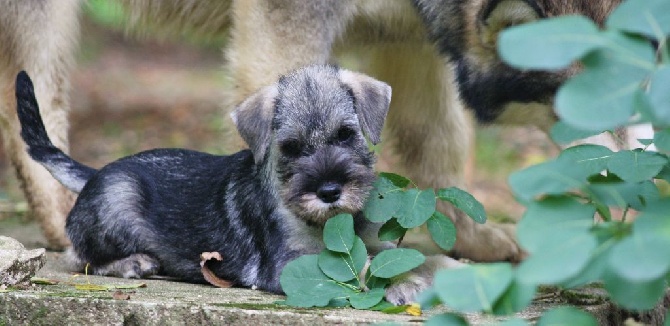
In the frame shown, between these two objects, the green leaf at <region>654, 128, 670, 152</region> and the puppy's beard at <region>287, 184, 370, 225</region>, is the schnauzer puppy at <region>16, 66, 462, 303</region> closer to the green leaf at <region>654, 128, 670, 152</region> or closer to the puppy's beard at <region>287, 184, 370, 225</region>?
the puppy's beard at <region>287, 184, 370, 225</region>

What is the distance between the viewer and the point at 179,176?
165 inches

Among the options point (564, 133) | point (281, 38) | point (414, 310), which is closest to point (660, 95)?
point (564, 133)

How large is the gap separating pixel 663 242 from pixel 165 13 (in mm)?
3906

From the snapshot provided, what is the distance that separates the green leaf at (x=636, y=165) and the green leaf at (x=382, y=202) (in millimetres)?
823

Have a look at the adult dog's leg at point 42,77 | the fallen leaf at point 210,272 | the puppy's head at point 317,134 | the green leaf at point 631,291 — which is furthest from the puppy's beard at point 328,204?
the adult dog's leg at point 42,77

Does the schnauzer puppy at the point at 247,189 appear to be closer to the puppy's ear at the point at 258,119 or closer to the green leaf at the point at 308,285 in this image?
the puppy's ear at the point at 258,119

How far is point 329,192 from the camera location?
3.32m

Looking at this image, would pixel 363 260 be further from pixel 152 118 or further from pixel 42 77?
pixel 152 118

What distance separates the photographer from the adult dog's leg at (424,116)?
5.43 metres

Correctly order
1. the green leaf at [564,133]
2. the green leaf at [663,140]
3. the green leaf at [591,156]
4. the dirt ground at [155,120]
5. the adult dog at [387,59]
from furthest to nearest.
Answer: the dirt ground at [155,120], the adult dog at [387,59], the green leaf at [591,156], the green leaf at [564,133], the green leaf at [663,140]

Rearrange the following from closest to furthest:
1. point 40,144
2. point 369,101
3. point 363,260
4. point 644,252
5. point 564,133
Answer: point 644,252, point 564,133, point 363,260, point 369,101, point 40,144

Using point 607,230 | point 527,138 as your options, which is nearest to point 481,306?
point 607,230

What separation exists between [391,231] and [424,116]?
1.99 m

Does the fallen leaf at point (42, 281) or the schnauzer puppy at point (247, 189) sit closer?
the schnauzer puppy at point (247, 189)
